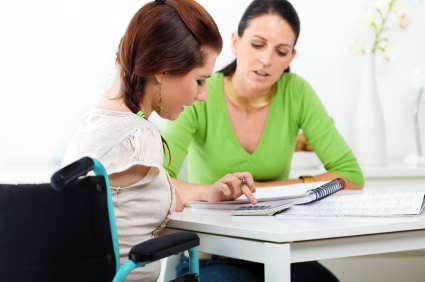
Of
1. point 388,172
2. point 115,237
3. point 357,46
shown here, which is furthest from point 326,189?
point 357,46

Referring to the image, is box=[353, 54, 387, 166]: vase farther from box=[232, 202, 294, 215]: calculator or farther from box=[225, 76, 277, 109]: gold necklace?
box=[232, 202, 294, 215]: calculator

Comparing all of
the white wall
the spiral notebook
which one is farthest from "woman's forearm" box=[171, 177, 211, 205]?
the white wall

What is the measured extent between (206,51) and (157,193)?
13.9 inches

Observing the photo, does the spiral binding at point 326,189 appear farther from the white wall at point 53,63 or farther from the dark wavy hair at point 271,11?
the white wall at point 53,63

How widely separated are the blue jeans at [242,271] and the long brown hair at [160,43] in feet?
1.61

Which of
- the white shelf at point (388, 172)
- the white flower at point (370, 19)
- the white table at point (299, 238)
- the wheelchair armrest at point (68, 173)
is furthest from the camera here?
the white flower at point (370, 19)

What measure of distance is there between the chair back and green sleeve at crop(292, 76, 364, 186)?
1051 mm

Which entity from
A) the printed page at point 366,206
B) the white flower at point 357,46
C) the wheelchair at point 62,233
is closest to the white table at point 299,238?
the printed page at point 366,206

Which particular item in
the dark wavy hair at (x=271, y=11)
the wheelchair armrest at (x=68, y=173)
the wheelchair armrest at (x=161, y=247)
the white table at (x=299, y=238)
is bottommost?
the white table at (x=299, y=238)

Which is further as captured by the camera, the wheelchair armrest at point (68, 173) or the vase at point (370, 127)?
the vase at point (370, 127)

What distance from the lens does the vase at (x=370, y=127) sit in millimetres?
2098

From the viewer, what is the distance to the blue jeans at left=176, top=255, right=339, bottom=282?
1081 mm

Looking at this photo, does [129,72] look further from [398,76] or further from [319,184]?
[398,76]

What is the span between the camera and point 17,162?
206 cm
